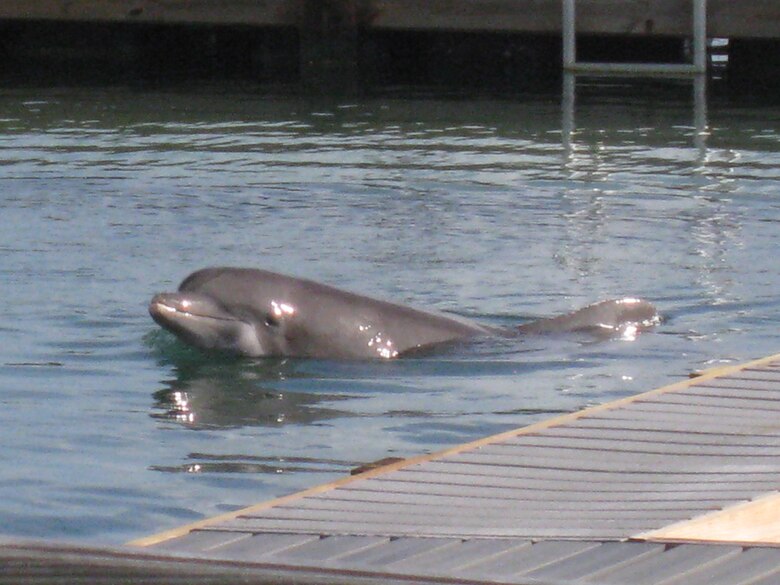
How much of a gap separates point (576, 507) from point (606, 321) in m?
4.36

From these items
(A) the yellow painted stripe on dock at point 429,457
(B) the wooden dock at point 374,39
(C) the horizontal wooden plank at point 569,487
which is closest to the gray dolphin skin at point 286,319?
(A) the yellow painted stripe on dock at point 429,457

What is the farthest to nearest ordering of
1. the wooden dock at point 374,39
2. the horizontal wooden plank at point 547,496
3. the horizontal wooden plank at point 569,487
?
the wooden dock at point 374,39, the horizontal wooden plank at point 569,487, the horizontal wooden plank at point 547,496

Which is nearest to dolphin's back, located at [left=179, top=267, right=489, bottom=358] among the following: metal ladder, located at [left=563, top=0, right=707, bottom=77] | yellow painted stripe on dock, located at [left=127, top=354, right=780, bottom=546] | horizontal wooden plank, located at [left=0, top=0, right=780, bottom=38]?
yellow painted stripe on dock, located at [left=127, top=354, right=780, bottom=546]

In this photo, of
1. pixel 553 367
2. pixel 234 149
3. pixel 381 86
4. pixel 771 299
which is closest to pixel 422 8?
pixel 381 86

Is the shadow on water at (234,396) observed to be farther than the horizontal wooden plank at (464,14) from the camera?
No

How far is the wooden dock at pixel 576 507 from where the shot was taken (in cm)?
486

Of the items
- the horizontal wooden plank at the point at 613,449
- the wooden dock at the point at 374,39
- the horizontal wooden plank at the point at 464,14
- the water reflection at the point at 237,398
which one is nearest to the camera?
the horizontal wooden plank at the point at 613,449

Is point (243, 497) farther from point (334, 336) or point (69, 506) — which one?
point (334, 336)

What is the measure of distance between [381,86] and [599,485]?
20.6 m

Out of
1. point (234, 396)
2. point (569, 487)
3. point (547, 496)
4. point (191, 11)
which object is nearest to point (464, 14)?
point (191, 11)

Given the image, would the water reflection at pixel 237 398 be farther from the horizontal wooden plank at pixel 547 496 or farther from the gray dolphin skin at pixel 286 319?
the horizontal wooden plank at pixel 547 496

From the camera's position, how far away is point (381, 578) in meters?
3.03

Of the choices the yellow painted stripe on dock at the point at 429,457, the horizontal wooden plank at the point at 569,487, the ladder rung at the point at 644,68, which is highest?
the ladder rung at the point at 644,68

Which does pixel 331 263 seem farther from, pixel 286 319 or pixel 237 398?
pixel 237 398
